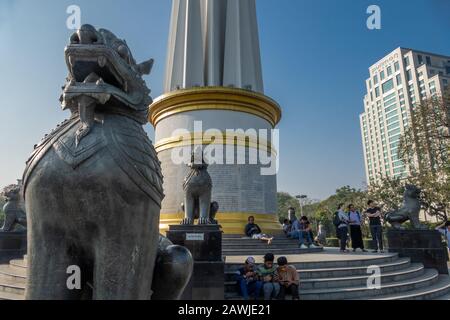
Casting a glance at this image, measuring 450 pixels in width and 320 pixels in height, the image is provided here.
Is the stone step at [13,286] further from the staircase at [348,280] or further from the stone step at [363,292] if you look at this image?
the stone step at [363,292]

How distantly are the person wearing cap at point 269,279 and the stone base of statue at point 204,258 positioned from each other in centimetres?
87

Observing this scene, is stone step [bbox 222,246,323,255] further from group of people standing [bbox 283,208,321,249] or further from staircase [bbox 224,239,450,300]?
staircase [bbox 224,239,450,300]

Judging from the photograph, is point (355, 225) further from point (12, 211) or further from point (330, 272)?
point (12, 211)

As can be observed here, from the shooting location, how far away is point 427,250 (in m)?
10.3

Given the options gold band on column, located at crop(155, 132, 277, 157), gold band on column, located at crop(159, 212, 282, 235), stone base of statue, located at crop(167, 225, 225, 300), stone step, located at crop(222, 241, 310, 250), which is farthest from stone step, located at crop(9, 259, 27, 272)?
gold band on column, located at crop(155, 132, 277, 157)

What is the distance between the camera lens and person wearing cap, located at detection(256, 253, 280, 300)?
5934 millimetres

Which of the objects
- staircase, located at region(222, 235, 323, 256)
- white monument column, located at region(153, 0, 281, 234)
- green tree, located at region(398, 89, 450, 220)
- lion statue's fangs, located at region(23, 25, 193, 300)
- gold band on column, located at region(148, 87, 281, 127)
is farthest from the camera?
green tree, located at region(398, 89, 450, 220)

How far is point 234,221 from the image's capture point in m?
11.8

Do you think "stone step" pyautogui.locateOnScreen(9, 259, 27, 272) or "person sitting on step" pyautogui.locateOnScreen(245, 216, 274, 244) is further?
"person sitting on step" pyautogui.locateOnScreen(245, 216, 274, 244)

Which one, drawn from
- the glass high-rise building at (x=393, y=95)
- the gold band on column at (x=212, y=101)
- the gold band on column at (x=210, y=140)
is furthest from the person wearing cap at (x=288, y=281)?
the glass high-rise building at (x=393, y=95)

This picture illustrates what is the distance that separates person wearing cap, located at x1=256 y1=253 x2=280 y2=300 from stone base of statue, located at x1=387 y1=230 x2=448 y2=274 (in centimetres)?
681

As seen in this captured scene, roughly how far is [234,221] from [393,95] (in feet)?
226

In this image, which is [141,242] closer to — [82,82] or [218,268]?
[82,82]

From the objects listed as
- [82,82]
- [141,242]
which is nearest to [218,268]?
[141,242]
